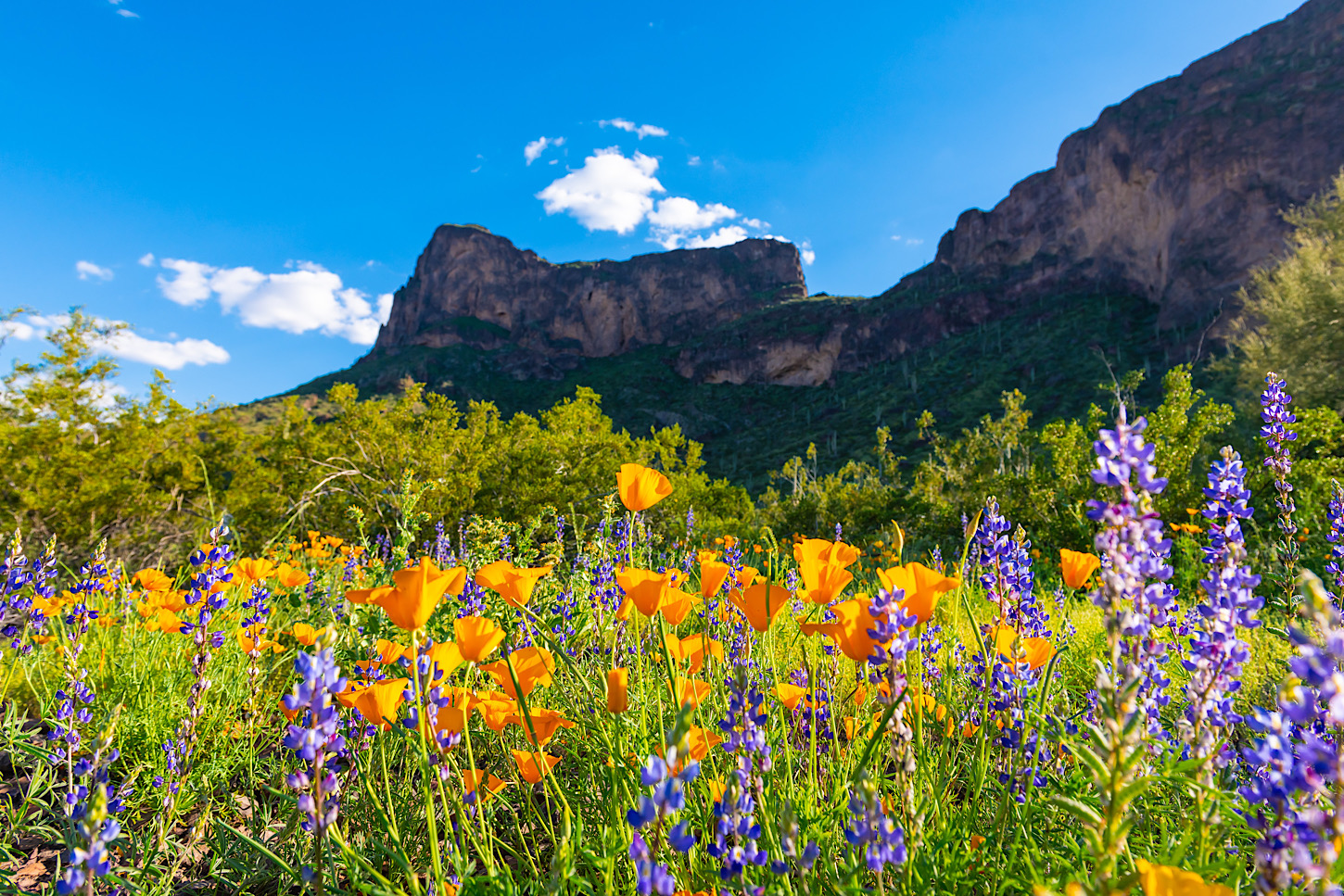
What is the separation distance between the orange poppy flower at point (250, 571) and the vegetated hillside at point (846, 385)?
25223 mm

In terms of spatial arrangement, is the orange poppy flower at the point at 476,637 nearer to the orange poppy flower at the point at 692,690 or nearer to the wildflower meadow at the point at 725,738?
the wildflower meadow at the point at 725,738

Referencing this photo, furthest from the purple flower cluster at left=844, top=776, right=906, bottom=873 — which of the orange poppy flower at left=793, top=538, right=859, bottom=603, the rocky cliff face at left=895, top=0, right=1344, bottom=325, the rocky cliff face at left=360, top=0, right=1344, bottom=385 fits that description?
the rocky cliff face at left=895, top=0, right=1344, bottom=325

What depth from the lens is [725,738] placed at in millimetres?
1395

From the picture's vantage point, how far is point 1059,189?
60.3 meters

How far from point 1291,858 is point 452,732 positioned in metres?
1.39

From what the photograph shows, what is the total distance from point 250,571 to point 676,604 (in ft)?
6.59

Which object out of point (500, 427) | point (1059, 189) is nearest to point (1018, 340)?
point (1059, 189)

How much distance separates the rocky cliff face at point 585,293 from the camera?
284ft

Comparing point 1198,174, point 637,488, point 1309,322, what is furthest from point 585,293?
point 637,488

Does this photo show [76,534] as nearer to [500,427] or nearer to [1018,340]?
[500,427]

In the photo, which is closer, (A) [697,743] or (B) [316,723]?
(B) [316,723]

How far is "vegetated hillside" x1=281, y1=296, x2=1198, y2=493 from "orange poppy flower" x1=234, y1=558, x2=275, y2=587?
25.2 metres

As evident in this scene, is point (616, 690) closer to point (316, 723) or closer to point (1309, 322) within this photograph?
point (316, 723)

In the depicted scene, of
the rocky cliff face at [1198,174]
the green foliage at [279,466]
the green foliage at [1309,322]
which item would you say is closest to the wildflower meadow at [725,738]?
the green foliage at [279,466]
